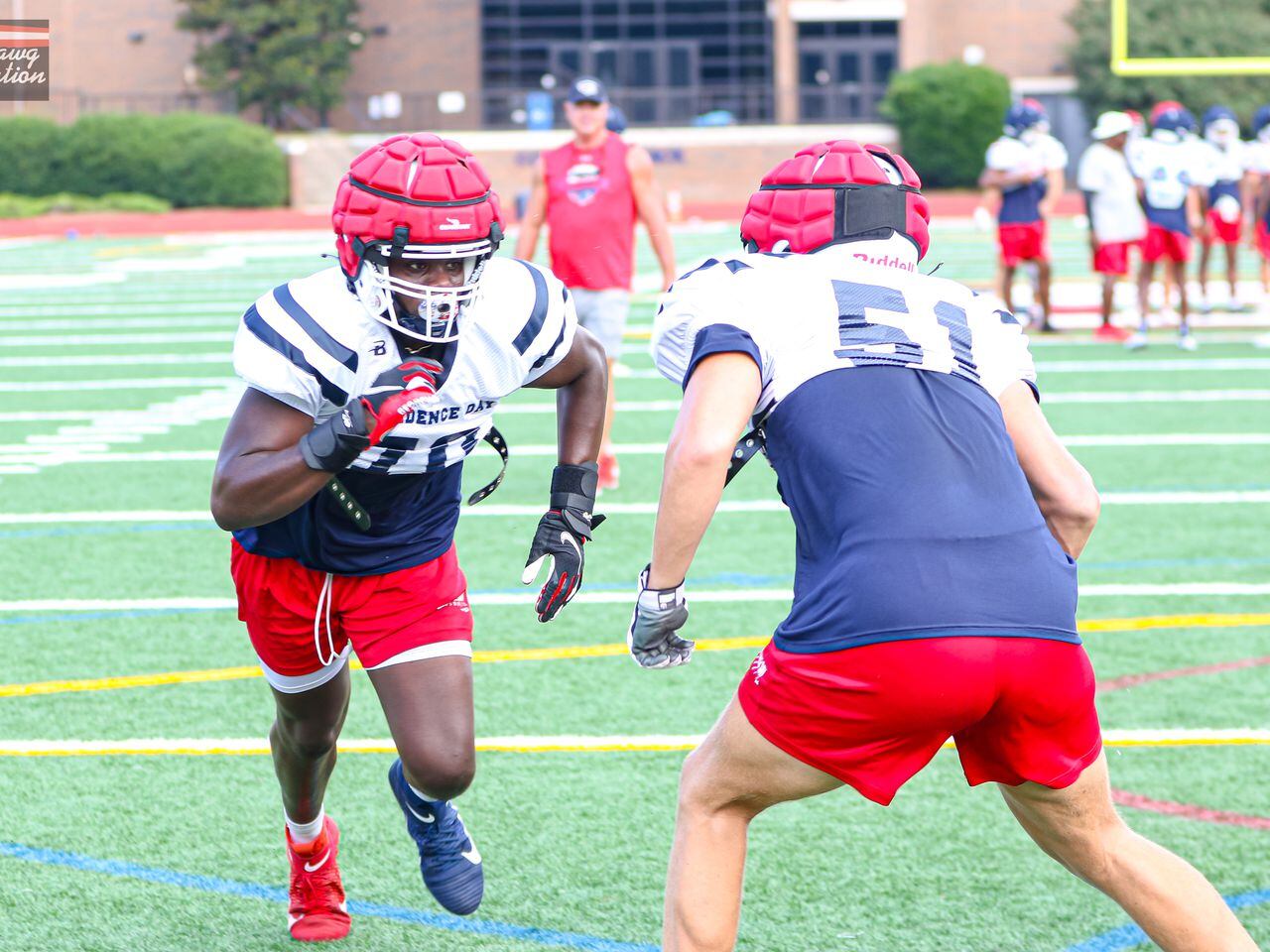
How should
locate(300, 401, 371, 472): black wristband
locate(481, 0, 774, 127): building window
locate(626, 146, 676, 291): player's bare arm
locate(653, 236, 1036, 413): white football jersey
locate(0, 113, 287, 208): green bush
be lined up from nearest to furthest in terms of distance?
locate(653, 236, 1036, 413): white football jersey → locate(300, 401, 371, 472): black wristband → locate(626, 146, 676, 291): player's bare arm → locate(0, 113, 287, 208): green bush → locate(481, 0, 774, 127): building window

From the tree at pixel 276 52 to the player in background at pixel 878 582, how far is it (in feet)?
145

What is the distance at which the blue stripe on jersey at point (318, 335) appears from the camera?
373 cm

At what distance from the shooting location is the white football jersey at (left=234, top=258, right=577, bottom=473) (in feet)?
12.2

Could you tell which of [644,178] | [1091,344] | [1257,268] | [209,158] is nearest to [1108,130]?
[1091,344]

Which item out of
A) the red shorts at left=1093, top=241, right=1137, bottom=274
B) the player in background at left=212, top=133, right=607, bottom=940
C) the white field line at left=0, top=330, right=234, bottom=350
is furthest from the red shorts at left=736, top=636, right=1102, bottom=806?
the white field line at left=0, top=330, right=234, bottom=350

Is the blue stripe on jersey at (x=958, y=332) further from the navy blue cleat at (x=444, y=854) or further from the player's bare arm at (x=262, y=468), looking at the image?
the navy blue cleat at (x=444, y=854)

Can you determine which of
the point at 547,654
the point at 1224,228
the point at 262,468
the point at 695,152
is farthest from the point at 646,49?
the point at 262,468

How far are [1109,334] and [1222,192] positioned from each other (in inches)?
119

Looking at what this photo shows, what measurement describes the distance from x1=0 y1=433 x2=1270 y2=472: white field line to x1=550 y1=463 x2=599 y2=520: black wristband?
6127mm

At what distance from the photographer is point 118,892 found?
14.3ft

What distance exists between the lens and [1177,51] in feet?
147

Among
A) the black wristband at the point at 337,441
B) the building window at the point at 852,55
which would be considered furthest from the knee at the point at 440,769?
the building window at the point at 852,55

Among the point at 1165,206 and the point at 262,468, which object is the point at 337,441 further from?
the point at 1165,206

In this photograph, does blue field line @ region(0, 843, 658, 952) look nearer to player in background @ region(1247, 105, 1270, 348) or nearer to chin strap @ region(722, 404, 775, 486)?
chin strap @ region(722, 404, 775, 486)
